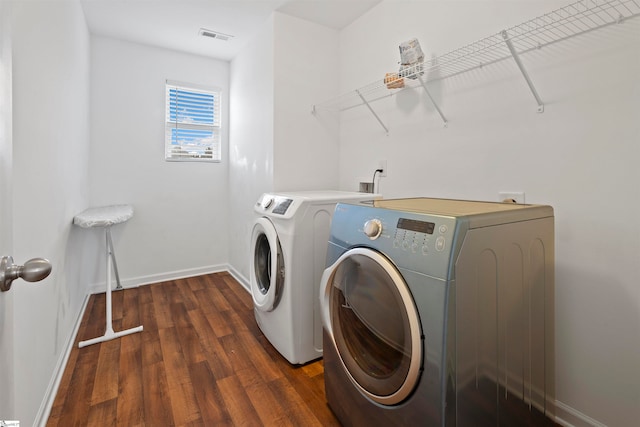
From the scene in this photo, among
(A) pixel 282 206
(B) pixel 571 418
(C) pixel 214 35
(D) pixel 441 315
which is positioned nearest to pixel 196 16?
(C) pixel 214 35

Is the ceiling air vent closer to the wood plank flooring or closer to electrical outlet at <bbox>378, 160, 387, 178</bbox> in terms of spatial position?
electrical outlet at <bbox>378, 160, 387, 178</bbox>

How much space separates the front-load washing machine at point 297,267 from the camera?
1778 mm

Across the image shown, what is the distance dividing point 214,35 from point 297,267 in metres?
2.36

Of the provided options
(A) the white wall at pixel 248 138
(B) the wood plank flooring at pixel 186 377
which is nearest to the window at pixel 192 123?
(A) the white wall at pixel 248 138

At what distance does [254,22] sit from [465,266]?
8.56 feet

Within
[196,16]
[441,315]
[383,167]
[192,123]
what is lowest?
[441,315]

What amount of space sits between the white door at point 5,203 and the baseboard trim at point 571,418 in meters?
1.89

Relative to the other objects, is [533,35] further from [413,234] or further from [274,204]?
[274,204]

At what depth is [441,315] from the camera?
0.90 m

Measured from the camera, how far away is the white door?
0.60 m

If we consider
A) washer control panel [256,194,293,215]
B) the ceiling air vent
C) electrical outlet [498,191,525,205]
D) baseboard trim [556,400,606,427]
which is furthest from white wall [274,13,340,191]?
baseboard trim [556,400,606,427]

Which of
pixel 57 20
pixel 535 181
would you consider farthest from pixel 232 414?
pixel 57 20

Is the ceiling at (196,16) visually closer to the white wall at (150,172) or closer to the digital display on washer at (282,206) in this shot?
the white wall at (150,172)

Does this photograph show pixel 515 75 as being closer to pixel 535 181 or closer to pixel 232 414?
pixel 535 181
